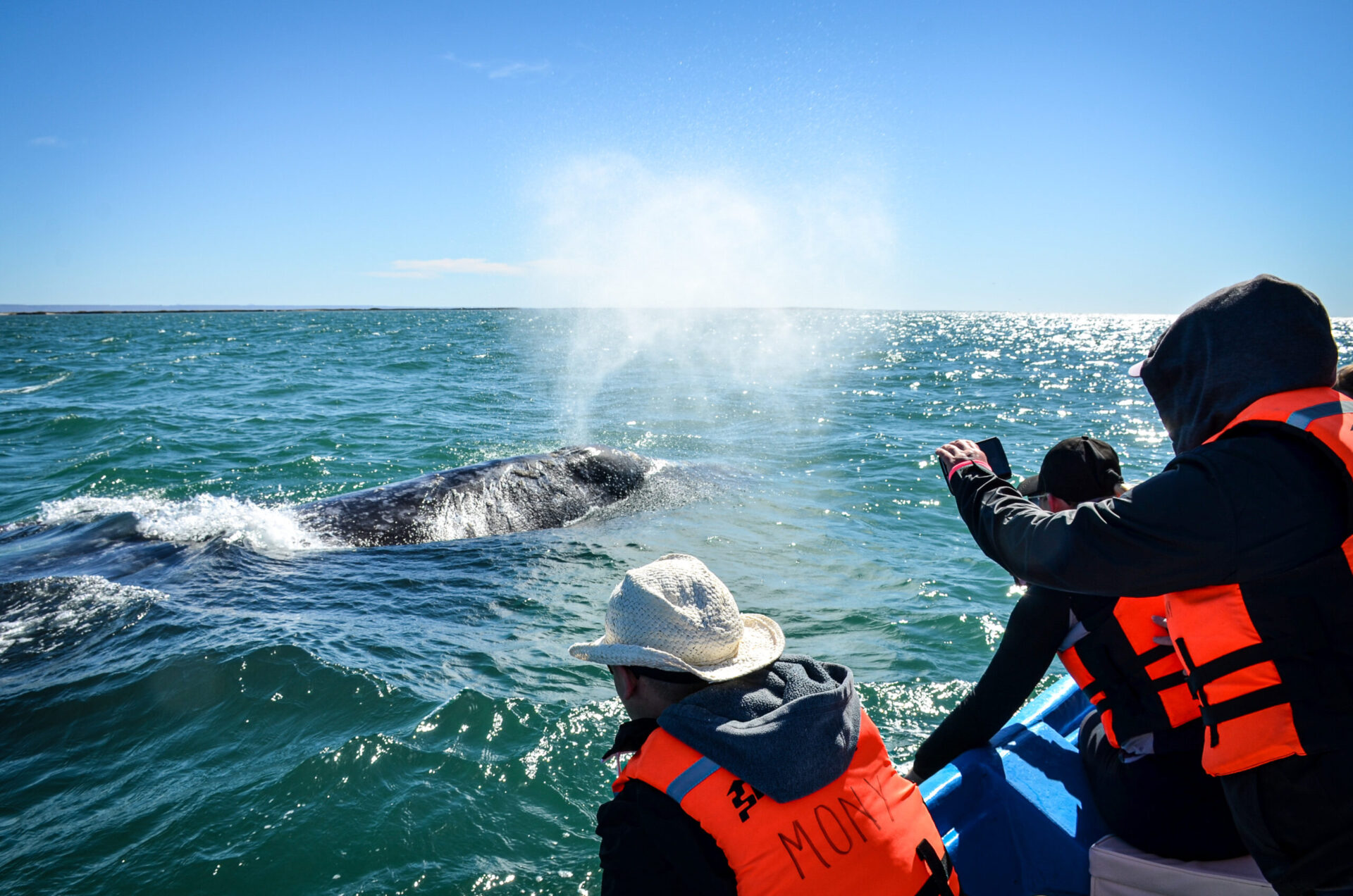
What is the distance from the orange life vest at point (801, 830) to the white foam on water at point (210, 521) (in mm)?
7232

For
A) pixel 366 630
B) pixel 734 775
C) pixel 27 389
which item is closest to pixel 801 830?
pixel 734 775

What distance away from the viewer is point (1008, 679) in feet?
10.8

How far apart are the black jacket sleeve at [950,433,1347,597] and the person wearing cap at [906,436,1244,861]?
963 millimetres

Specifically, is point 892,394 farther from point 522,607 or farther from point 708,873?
point 708,873

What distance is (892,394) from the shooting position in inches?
1006

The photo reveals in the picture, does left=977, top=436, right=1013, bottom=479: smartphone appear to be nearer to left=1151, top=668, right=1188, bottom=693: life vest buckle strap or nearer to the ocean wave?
left=1151, top=668, right=1188, bottom=693: life vest buckle strap

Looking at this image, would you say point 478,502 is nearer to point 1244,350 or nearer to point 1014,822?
point 1014,822

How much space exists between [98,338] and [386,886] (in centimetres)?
6227

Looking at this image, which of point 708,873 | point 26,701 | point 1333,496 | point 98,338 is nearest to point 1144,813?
point 1333,496

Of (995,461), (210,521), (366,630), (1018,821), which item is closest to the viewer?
(995,461)

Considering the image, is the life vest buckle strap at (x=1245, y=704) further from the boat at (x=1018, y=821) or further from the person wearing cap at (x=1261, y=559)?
the boat at (x=1018, y=821)

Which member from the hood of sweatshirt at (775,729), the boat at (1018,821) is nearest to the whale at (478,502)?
the boat at (1018,821)

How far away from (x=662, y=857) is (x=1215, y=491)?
154cm

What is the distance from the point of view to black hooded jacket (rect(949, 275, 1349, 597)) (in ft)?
5.64
